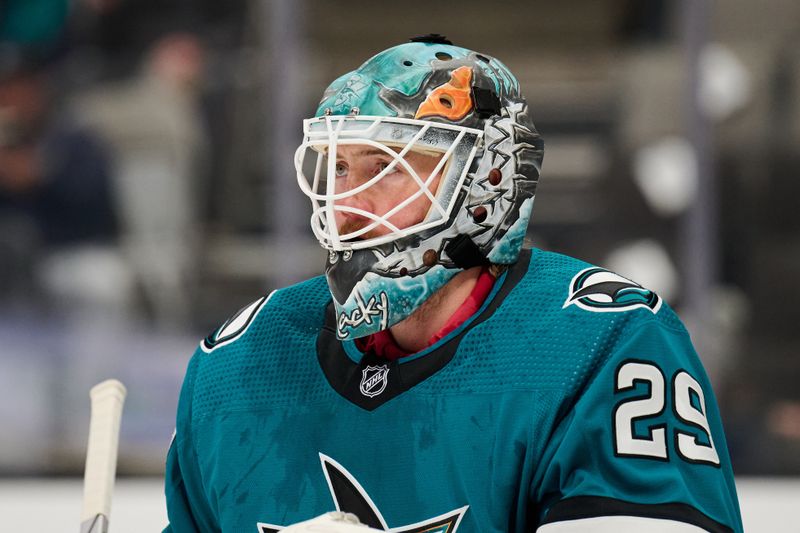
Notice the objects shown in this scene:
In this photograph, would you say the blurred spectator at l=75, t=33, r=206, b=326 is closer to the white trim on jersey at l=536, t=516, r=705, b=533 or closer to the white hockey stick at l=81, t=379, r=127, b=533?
the white hockey stick at l=81, t=379, r=127, b=533

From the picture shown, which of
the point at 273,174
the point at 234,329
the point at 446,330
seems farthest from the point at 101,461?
the point at 273,174

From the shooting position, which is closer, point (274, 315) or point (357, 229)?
point (357, 229)

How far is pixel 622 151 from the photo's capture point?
12.0 ft

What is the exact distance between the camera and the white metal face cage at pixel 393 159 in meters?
1.55

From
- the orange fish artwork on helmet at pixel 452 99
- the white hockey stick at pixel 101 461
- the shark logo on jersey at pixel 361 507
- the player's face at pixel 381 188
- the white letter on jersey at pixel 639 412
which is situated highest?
the orange fish artwork on helmet at pixel 452 99

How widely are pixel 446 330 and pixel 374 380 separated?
0.36 feet

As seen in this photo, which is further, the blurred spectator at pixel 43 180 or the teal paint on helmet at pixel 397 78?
the blurred spectator at pixel 43 180

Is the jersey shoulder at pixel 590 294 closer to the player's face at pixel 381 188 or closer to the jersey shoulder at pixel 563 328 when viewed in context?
the jersey shoulder at pixel 563 328

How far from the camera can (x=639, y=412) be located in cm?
140

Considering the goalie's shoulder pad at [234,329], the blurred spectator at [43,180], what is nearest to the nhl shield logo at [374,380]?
the goalie's shoulder pad at [234,329]

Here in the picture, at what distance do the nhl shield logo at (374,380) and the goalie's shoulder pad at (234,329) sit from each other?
0.24m

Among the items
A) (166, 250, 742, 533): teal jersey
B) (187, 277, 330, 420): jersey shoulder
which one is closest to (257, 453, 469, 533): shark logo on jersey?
(166, 250, 742, 533): teal jersey

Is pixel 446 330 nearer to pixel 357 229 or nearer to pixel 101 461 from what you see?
pixel 357 229

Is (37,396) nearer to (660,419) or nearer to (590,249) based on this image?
(590,249)
